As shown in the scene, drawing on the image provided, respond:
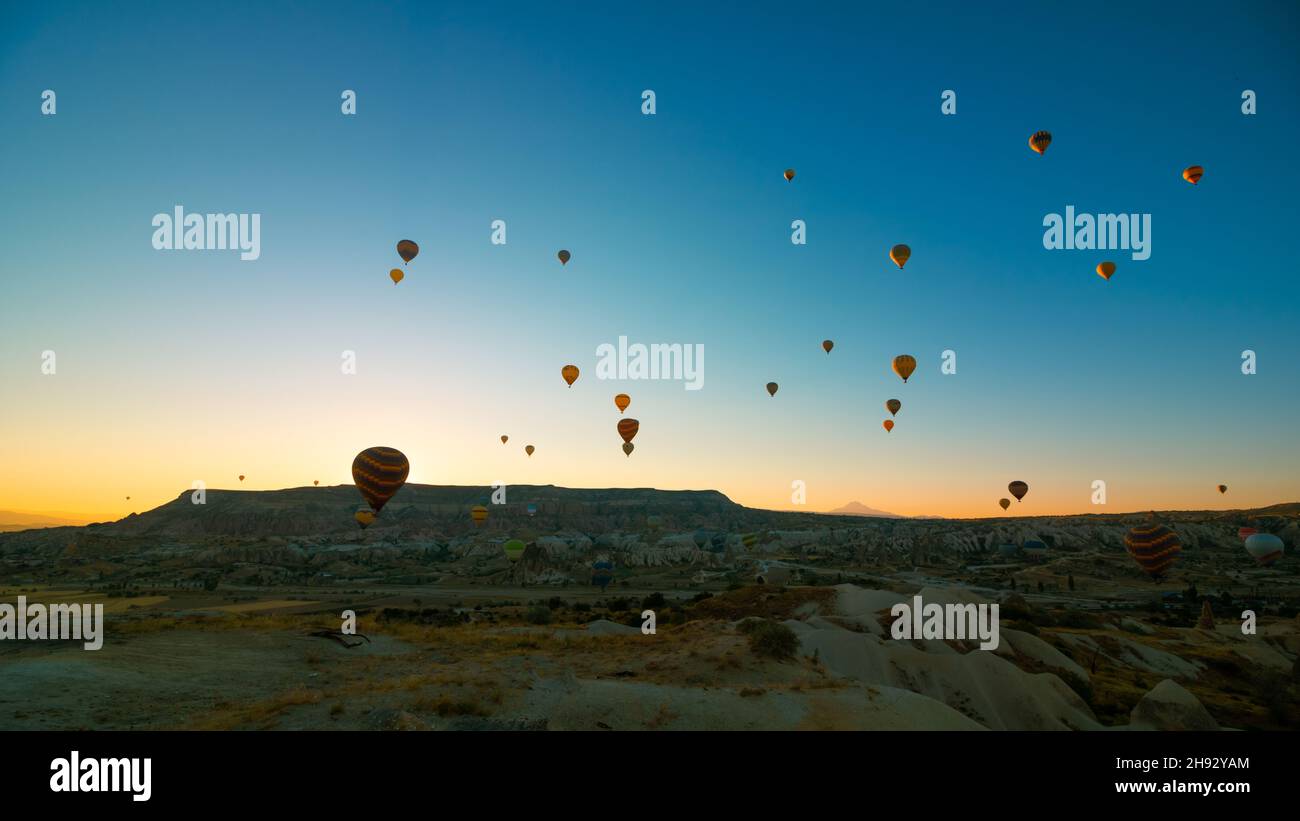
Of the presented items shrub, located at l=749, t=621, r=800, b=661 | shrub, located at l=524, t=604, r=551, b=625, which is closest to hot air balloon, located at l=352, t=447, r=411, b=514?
shrub, located at l=524, t=604, r=551, b=625

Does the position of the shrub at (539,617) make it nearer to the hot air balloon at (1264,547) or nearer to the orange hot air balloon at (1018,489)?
the orange hot air balloon at (1018,489)

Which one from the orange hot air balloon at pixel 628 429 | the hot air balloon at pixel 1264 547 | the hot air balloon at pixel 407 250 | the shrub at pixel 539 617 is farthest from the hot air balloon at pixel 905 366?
the hot air balloon at pixel 1264 547

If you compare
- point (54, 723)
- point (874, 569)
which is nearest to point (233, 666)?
point (54, 723)

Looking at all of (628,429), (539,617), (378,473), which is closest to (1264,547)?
(628,429)

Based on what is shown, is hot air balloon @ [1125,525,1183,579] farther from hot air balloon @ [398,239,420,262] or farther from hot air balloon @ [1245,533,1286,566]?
hot air balloon @ [398,239,420,262]

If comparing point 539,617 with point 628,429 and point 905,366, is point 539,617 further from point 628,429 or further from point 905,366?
point 905,366
